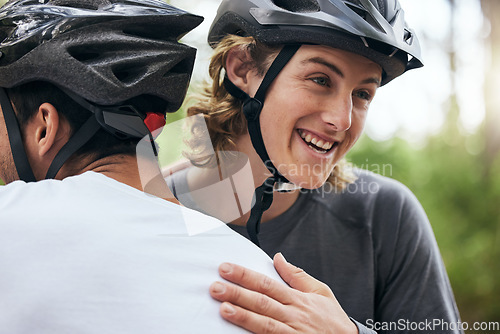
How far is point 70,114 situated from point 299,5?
1590 millimetres

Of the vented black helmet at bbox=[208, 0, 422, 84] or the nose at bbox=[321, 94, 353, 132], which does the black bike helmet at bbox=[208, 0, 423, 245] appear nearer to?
the vented black helmet at bbox=[208, 0, 422, 84]

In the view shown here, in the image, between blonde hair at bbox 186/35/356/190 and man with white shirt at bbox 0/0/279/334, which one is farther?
blonde hair at bbox 186/35/356/190

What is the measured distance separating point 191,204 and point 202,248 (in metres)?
1.72

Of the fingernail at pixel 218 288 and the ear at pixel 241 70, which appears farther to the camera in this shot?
the ear at pixel 241 70

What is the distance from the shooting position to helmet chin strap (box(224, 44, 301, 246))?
296 centimetres

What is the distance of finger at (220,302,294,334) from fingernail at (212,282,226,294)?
0.13 feet

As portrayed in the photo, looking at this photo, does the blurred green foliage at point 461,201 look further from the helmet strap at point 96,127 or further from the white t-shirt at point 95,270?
the white t-shirt at point 95,270

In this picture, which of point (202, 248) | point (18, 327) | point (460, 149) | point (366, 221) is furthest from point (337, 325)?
point (460, 149)

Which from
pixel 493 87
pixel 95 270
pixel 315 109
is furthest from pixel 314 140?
pixel 493 87

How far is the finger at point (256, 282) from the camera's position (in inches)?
62.8

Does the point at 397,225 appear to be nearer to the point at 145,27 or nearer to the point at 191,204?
the point at 191,204

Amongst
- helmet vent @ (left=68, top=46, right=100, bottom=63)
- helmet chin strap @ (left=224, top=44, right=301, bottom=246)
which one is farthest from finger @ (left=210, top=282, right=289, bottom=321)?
helmet chin strap @ (left=224, top=44, right=301, bottom=246)

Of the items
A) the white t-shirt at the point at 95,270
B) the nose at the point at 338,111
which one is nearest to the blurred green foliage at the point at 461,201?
the nose at the point at 338,111

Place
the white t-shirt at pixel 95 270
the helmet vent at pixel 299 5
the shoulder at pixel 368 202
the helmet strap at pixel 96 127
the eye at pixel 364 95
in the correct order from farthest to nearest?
1. the shoulder at pixel 368 202
2. the eye at pixel 364 95
3. the helmet vent at pixel 299 5
4. the helmet strap at pixel 96 127
5. the white t-shirt at pixel 95 270
